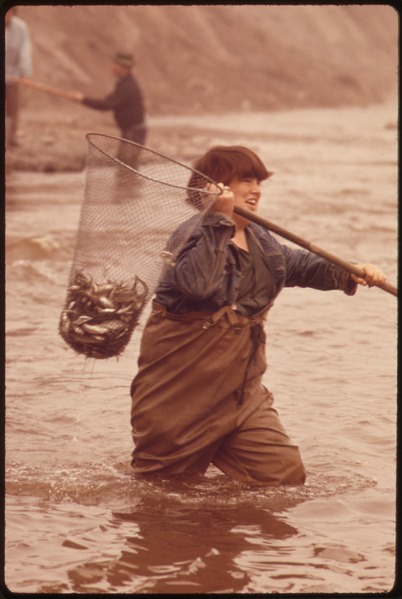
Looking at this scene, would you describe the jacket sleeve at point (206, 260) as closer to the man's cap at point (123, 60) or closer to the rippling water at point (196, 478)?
the rippling water at point (196, 478)

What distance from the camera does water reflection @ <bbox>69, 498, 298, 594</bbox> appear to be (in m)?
4.55

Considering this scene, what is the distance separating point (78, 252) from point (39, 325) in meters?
3.39

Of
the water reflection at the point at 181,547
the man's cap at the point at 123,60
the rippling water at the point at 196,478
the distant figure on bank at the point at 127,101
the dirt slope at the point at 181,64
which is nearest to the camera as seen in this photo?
the water reflection at the point at 181,547

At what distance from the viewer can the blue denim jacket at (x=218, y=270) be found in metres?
4.99

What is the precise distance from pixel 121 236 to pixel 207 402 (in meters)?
0.74

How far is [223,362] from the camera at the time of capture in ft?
17.1

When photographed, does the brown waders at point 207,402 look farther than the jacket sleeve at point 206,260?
Yes

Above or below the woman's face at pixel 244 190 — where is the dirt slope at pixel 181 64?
above

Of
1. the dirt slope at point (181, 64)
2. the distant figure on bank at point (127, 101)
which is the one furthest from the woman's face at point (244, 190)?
the dirt slope at point (181, 64)

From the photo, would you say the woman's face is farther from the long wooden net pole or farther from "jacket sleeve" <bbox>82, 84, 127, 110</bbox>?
"jacket sleeve" <bbox>82, 84, 127, 110</bbox>

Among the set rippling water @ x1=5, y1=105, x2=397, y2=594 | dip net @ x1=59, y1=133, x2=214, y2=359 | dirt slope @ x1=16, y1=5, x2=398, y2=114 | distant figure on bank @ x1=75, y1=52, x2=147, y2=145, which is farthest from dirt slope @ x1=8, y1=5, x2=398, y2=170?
dip net @ x1=59, y1=133, x2=214, y2=359

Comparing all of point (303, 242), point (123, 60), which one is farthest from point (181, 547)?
point (123, 60)

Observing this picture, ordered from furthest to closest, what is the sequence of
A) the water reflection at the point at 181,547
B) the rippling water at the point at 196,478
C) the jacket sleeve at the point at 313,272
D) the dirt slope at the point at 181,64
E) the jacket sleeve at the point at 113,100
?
the dirt slope at the point at 181,64 < the jacket sleeve at the point at 113,100 < the jacket sleeve at the point at 313,272 < the rippling water at the point at 196,478 < the water reflection at the point at 181,547

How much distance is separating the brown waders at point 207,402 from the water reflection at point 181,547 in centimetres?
19
